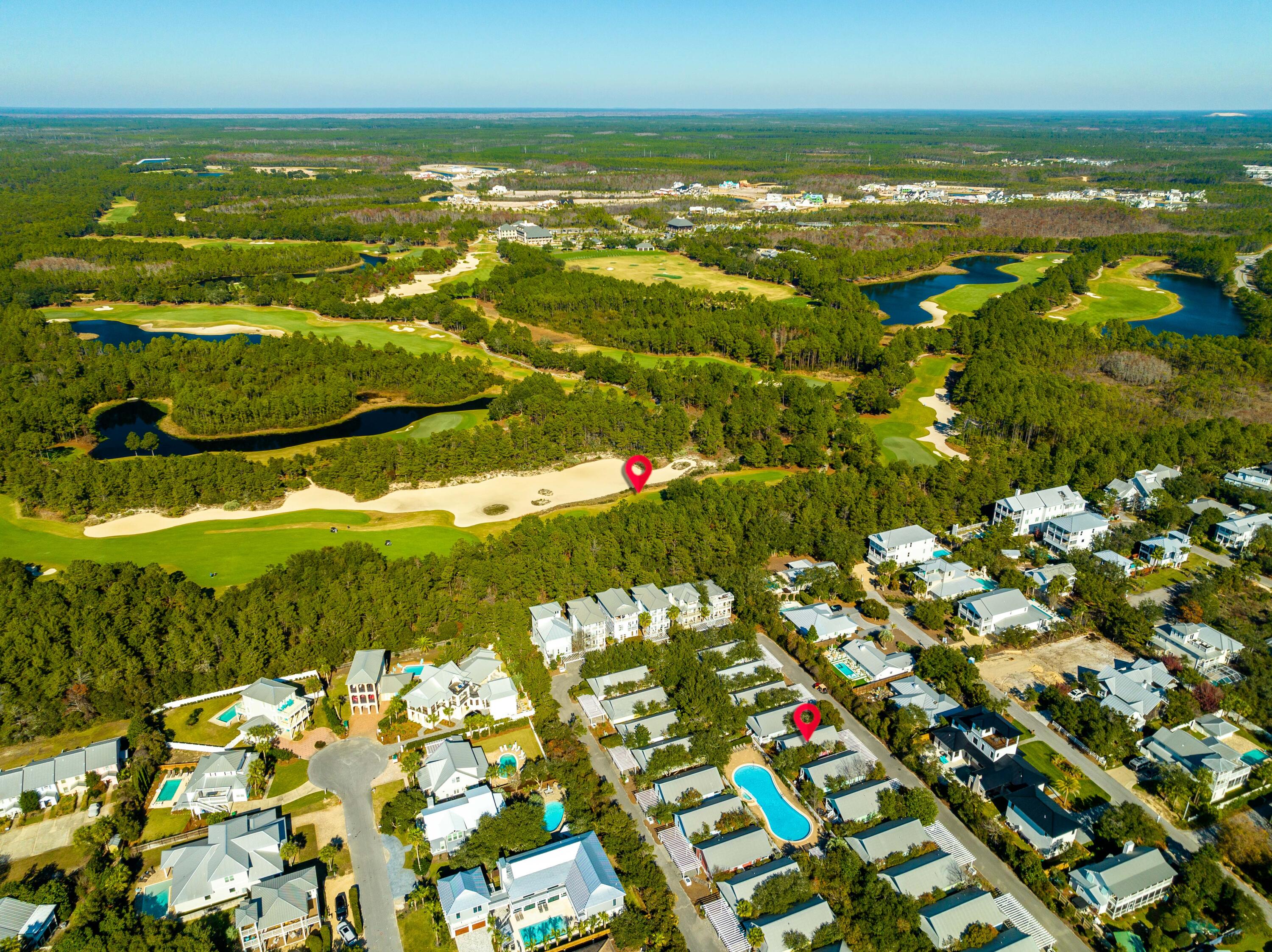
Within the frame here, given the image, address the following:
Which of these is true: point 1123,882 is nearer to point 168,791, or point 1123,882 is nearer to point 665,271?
point 168,791

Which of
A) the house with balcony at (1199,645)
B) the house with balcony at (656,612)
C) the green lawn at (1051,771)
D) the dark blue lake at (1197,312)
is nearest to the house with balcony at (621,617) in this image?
the house with balcony at (656,612)

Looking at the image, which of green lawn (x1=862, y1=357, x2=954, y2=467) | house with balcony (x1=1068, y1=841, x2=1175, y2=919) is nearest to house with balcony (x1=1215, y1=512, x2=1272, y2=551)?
green lawn (x1=862, y1=357, x2=954, y2=467)

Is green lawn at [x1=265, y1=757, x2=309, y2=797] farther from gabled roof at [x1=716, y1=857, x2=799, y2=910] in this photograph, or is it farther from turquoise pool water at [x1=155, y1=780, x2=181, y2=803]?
gabled roof at [x1=716, y1=857, x2=799, y2=910]

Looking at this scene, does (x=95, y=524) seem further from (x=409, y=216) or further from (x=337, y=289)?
(x=409, y=216)

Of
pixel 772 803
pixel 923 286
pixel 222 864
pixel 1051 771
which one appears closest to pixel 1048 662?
pixel 1051 771

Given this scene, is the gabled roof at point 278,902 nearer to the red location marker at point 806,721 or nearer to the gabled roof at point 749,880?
the gabled roof at point 749,880

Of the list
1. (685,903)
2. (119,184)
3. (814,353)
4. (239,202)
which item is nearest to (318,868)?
(685,903)
